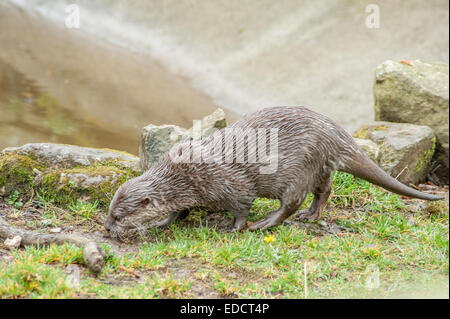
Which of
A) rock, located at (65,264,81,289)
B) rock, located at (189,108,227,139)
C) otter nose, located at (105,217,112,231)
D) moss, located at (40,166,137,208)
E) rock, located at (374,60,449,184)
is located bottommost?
rock, located at (65,264,81,289)

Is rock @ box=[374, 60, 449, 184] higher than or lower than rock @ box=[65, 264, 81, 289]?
higher

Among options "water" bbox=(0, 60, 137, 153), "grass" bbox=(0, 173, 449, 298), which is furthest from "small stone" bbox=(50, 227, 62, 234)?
"water" bbox=(0, 60, 137, 153)

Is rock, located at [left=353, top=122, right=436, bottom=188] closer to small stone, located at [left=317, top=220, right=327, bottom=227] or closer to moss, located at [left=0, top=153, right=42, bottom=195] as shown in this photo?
small stone, located at [left=317, top=220, right=327, bottom=227]

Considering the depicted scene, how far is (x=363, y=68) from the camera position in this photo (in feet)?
26.8

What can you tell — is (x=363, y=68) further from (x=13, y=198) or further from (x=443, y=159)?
(x=13, y=198)

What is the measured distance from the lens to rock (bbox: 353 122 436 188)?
4.79 m

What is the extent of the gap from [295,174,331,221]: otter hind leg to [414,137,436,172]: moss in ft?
4.91

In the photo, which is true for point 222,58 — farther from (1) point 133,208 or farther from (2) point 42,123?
(1) point 133,208

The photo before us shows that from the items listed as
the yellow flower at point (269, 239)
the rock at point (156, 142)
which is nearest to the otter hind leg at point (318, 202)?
the yellow flower at point (269, 239)

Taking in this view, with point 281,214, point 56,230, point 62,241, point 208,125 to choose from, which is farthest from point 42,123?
point 281,214

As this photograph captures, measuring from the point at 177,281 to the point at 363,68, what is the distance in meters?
6.01

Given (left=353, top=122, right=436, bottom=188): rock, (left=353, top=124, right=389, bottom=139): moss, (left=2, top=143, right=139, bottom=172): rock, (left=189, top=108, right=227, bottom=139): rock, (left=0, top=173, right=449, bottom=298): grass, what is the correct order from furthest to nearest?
(left=353, top=124, right=389, bottom=139): moss → (left=353, top=122, right=436, bottom=188): rock → (left=189, top=108, right=227, bottom=139): rock → (left=2, top=143, right=139, bottom=172): rock → (left=0, top=173, right=449, bottom=298): grass

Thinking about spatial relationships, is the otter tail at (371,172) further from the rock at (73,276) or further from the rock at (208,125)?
the rock at (73,276)

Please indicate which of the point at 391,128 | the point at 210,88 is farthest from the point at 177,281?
the point at 210,88
